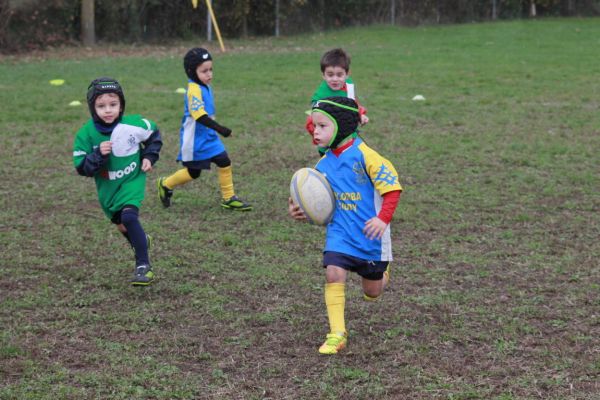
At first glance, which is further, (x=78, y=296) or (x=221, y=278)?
(x=221, y=278)

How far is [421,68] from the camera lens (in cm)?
1852

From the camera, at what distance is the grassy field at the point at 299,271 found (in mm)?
4387

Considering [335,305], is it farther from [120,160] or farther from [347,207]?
[120,160]

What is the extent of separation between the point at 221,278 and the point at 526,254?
2.29 m

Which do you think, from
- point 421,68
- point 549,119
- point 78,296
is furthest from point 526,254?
point 421,68

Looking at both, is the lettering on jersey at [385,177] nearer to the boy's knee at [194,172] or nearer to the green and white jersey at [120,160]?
the green and white jersey at [120,160]

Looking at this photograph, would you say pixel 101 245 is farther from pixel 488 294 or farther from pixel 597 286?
pixel 597 286

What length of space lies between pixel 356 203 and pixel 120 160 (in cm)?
185

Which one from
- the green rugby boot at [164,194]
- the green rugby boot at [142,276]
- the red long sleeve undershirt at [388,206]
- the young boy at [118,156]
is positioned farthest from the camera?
the green rugby boot at [164,194]

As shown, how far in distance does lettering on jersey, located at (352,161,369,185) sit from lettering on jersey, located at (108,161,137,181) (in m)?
1.81

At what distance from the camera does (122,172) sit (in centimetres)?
586

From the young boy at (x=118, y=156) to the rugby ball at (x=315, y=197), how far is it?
1.34 meters

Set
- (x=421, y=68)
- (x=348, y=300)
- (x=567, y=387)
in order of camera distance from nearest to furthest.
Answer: (x=567, y=387) → (x=348, y=300) → (x=421, y=68)

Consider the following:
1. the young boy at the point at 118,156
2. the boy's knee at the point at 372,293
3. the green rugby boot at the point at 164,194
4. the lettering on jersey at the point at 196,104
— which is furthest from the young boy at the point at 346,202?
the green rugby boot at the point at 164,194
